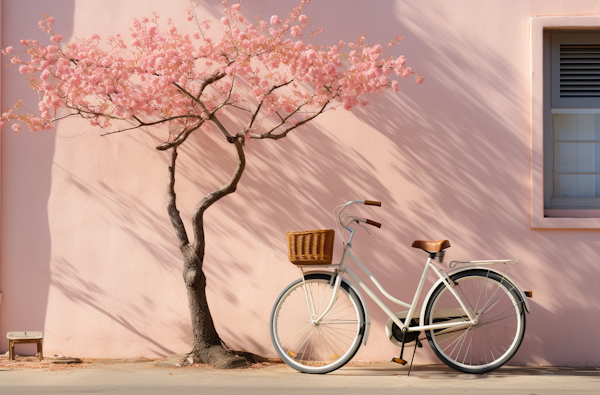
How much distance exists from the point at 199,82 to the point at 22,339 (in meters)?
2.66

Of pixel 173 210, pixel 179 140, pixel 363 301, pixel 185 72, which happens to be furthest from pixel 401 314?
pixel 185 72

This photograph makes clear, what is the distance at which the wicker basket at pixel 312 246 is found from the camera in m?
4.53

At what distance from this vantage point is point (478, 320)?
465 centimetres

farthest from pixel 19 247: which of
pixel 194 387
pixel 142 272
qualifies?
pixel 194 387

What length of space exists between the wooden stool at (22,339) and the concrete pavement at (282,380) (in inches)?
7.3

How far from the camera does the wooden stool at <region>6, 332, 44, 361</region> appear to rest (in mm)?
5082

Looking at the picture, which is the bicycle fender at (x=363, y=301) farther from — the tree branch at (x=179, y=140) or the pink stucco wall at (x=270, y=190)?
the tree branch at (x=179, y=140)

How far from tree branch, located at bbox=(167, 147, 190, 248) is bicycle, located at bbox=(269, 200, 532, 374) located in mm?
988

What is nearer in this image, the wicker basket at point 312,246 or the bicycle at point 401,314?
the wicker basket at point 312,246

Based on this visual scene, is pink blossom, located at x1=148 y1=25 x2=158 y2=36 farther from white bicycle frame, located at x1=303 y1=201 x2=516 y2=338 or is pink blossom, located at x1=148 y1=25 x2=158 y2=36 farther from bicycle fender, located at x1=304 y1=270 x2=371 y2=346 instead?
bicycle fender, located at x1=304 y1=270 x2=371 y2=346

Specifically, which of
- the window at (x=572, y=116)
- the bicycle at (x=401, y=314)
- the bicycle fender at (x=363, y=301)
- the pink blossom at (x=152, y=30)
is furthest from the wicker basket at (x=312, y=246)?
the window at (x=572, y=116)

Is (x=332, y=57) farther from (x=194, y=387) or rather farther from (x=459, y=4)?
(x=194, y=387)

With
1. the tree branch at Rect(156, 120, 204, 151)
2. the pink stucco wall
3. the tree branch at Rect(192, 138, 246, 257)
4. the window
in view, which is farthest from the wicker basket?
the window

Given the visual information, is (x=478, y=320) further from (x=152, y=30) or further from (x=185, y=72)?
(x=152, y=30)
